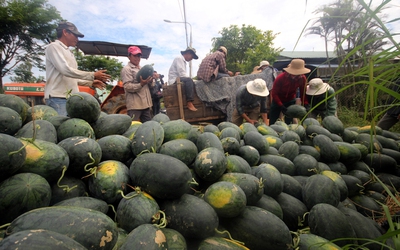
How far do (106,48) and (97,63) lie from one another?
799 inches

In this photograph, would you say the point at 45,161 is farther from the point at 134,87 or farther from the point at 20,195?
the point at 134,87

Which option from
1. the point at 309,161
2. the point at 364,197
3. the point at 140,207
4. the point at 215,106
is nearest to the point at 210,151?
the point at 140,207

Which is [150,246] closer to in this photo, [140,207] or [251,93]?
[140,207]

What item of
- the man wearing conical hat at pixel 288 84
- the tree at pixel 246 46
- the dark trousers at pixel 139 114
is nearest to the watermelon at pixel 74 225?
the dark trousers at pixel 139 114

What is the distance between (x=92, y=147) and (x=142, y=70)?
11.0ft

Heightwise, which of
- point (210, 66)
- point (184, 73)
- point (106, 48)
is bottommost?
point (184, 73)

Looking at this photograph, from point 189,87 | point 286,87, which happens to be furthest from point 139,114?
point 286,87

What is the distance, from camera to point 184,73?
6.29 meters

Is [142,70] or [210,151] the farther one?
[142,70]

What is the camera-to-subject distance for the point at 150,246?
3.11 ft

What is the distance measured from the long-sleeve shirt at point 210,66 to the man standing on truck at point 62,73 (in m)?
2.88

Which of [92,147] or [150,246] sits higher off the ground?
[92,147]

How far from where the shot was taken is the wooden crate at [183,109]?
234 inches

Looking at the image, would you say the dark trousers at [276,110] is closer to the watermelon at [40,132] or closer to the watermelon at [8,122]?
the watermelon at [40,132]
